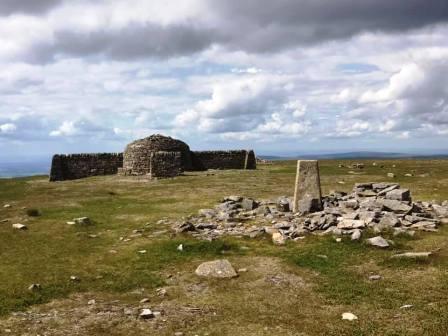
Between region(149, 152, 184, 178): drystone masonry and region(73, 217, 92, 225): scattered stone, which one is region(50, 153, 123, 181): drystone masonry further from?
region(73, 217, 92, 225): scattered stone

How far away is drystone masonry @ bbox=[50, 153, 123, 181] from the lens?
175 feet

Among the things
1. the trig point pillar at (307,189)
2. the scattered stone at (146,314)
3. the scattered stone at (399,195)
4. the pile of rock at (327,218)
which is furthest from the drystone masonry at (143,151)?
the scattered stone at (146,314)

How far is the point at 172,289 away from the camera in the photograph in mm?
13383

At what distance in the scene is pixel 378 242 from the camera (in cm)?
1667

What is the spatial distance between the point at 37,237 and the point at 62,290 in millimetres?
7462

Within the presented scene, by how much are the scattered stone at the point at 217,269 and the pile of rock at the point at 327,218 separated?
12.4 ft

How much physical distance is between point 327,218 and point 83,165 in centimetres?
4153

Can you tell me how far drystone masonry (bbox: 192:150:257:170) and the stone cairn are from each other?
34.3 metres

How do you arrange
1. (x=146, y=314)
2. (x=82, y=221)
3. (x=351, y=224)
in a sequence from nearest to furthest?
(x=146, y=314)
(x=351, y=224)
(x=82, y=221)

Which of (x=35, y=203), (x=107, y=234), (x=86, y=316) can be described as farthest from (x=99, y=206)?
(x=86, y=316)

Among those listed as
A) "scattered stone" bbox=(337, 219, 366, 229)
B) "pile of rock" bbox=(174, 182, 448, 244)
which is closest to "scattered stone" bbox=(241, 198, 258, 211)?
"pile of rock" bbox=(174, 182, 448, 244)

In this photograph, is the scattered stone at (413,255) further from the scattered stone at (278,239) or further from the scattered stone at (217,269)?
the scattered stone at (217,269)

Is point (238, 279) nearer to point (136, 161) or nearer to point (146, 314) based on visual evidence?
point (146, 314)

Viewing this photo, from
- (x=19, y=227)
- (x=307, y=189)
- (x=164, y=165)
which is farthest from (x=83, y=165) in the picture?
(x=307, y=189)
